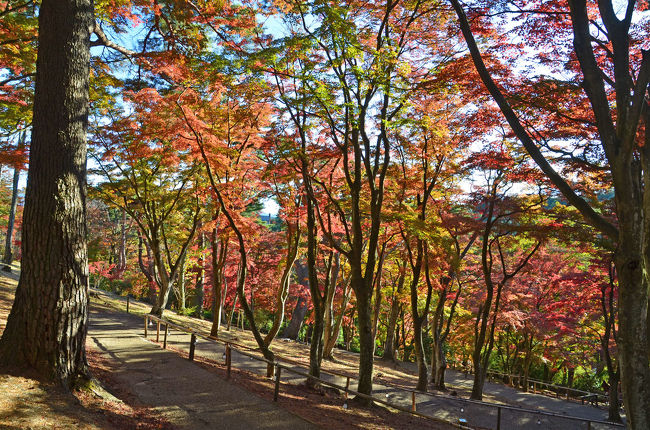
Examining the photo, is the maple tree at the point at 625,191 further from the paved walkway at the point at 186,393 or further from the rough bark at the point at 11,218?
the rough bark at the point at 11,218

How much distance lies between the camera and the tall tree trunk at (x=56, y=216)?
195 inches

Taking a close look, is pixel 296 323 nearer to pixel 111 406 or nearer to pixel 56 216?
pixel 111 406

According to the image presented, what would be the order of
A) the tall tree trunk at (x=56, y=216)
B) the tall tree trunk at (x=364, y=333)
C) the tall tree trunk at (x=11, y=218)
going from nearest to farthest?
1. the tall tree trunk at (x=56, y=216)
2. the tall tree trunk at (x=364, y=333)
3. the tall tree trunk at (x=11, y=218)

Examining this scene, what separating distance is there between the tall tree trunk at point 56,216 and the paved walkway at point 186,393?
79.7 inches

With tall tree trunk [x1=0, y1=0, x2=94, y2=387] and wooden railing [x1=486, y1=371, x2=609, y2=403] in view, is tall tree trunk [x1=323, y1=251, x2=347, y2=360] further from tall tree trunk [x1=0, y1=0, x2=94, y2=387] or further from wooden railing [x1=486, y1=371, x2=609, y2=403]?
wooden railing [x1=486, y1=371, x2=609, y2=403]

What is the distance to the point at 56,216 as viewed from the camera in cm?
504

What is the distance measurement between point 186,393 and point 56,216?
434 cm

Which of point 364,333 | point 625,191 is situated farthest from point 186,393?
point 625,191

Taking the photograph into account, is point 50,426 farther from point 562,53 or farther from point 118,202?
point 118,202

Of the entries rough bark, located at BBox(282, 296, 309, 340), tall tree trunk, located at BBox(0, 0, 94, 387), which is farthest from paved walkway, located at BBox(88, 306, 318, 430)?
rough bark, located at BBox(282, 296, 309, 340)

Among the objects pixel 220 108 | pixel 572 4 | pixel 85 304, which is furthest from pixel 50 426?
pixel 220 108

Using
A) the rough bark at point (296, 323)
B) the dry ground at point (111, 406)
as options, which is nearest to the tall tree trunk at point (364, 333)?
the dry ground at point (111, 406)

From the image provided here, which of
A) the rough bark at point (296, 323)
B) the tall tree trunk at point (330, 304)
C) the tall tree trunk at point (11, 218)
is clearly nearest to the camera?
the tall tree trunk at point (330, 304)

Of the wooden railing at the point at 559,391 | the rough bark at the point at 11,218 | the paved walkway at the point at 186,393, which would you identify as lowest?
the wooden railing at the point at 559,391
